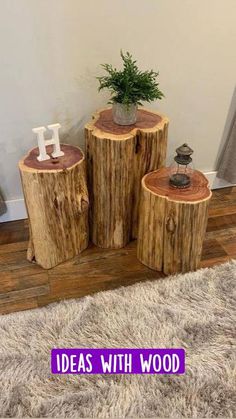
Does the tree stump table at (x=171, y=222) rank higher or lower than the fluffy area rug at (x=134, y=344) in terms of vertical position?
higher

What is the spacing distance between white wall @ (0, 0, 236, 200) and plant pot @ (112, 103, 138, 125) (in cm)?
23

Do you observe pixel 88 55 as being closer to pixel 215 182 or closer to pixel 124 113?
pixel 124 113

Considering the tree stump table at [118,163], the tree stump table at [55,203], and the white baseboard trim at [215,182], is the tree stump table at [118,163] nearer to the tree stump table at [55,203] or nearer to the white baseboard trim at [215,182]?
the tree stump table at [55,203]

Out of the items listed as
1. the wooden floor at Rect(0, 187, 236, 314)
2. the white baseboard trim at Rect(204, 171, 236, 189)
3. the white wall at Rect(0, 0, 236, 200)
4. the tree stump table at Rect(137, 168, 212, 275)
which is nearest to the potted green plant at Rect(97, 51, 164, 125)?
the white wall at Rect(0, 0, 236, 200)

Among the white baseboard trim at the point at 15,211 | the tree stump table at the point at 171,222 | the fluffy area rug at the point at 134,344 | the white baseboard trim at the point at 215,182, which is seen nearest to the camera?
the fluffy area rug at the point at 134,344

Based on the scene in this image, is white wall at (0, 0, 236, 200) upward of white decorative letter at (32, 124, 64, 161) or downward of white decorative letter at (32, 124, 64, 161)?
upward

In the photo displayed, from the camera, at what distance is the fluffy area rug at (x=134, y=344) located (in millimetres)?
1073

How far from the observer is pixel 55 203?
1.38 meters

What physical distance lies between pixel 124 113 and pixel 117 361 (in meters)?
0.95

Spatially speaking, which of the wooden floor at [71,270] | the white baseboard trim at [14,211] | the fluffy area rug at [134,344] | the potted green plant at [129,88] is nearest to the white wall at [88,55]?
the white baseboard trim at [14,211]

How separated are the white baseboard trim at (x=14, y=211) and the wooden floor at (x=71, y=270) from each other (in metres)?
0.03

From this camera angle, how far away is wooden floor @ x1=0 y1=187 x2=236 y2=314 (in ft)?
4.72

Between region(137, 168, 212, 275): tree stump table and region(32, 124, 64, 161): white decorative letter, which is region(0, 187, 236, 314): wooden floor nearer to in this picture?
region(137, 168, 212, 275): tree stump table

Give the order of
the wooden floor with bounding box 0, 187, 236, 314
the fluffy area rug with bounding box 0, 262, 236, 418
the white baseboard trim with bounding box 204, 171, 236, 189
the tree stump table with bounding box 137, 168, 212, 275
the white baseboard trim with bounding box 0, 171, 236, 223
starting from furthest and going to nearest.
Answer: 1. the white baseboard trim with bounding box 204, 171, 236, 189
2. the white baseboard trim with bounding box 0, 171, 236, 223
3. the wooden floor with bounding box 0, 187, 236, 314
4. the tree stump table with bounding box 137, 168, 212, 275
5. the fluffy area rug with bounding box 0, 262, 236, 418
